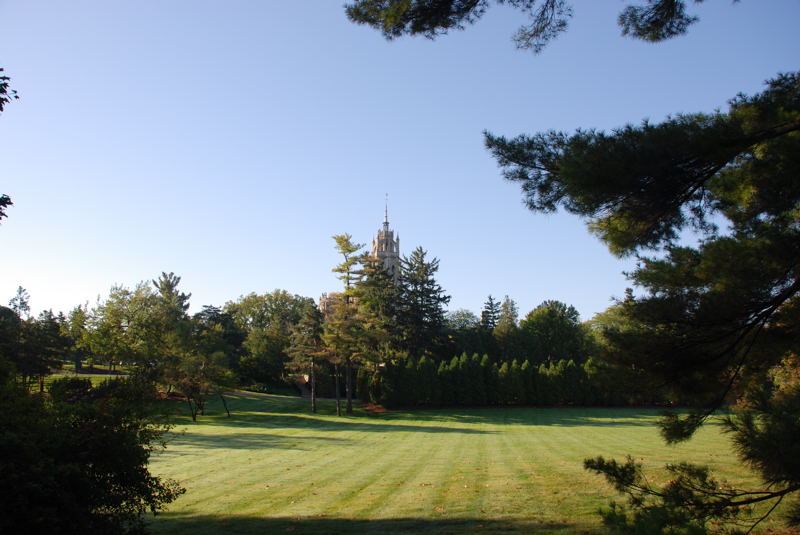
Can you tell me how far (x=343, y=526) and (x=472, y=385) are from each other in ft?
129

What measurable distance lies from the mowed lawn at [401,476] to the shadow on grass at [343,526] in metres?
0.02

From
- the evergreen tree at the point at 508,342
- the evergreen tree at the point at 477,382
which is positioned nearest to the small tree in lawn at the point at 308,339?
the evergreen tree at the point at 477,382

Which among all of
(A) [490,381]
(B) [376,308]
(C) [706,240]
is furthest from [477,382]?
(C) [706,240]

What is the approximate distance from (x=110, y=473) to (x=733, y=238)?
8310mm

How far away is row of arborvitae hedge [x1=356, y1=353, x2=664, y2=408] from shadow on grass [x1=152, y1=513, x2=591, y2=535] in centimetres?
3591

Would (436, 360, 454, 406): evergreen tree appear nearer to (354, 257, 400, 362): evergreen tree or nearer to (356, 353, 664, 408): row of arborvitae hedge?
(356, 353, 664, 408): row of arborvitae hedge

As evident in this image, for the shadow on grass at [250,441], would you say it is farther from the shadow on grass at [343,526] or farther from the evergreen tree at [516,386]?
the evergreen tree at [516,386]

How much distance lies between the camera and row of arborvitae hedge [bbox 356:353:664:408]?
146 ft

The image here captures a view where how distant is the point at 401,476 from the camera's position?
43.4 ft

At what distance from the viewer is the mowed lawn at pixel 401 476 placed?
A: 8.45m

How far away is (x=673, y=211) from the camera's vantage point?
21.3 feet

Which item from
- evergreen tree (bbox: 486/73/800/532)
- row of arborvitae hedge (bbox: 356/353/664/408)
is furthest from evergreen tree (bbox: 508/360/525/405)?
evergreen tree (bbox: 486/73/800/532)

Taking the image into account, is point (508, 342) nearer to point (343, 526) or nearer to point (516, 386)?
point (516, 386)

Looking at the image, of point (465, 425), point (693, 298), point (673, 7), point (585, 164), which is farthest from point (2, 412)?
point (465, 425)
